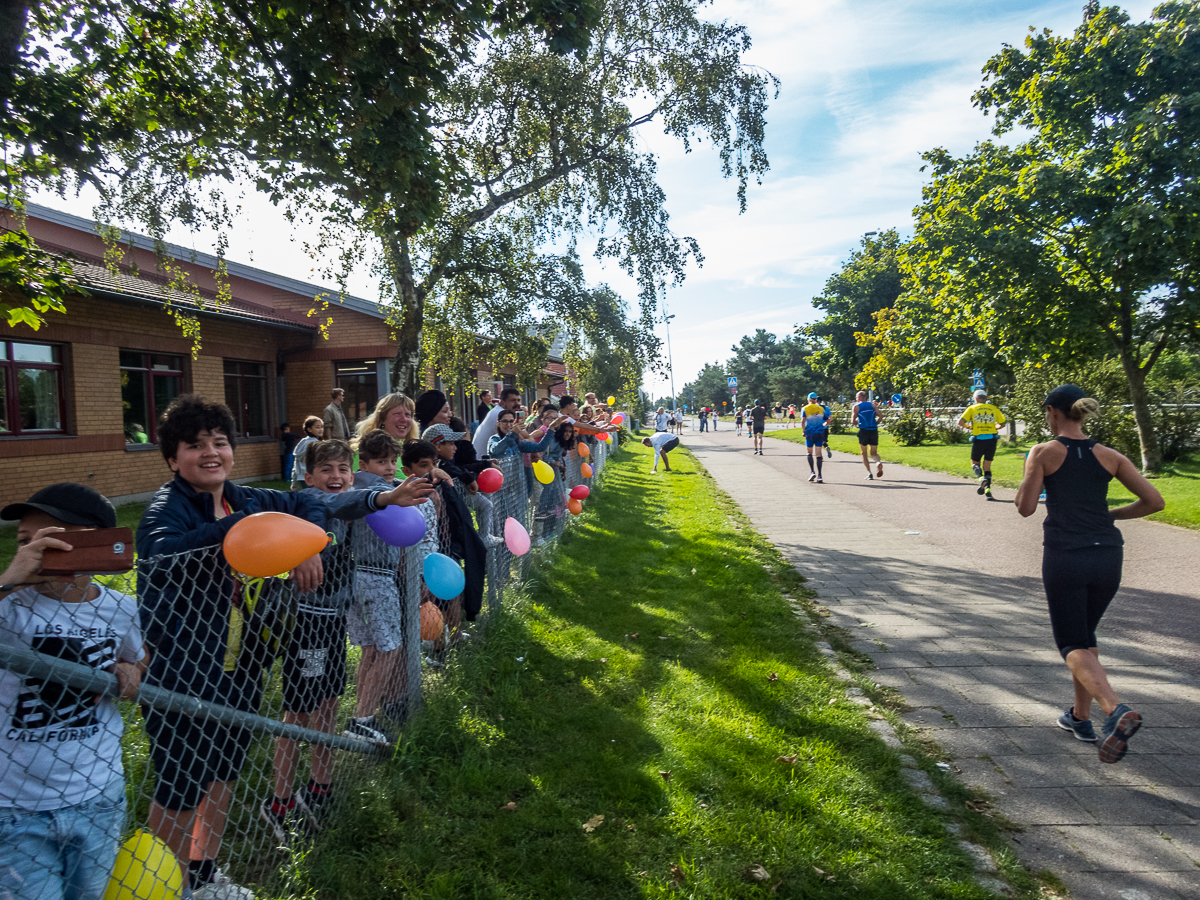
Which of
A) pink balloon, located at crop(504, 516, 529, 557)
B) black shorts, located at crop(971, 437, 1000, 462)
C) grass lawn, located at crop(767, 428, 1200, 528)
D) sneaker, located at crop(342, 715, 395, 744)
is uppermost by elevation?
black shorts, located at crop(971, 437, 1000, 462)

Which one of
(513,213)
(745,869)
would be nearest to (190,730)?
(745,869)

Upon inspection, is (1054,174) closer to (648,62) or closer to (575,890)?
(648,62)

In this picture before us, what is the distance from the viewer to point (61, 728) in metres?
1.97

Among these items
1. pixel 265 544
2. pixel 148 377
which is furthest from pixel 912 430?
pixel 265 544

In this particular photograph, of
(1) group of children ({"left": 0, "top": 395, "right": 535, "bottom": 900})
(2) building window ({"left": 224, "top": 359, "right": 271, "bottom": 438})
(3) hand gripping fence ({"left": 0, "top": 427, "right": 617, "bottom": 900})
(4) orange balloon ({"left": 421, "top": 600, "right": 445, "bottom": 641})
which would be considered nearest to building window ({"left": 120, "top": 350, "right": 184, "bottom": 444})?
(2) building window ({"left": 224, "top": 359, "right": 271, "bottom": 438})

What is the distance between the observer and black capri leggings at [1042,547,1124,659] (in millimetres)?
3855

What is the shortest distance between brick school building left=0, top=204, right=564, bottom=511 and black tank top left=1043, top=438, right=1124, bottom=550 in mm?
10314

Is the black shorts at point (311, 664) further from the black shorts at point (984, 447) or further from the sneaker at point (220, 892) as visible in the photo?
the black shorts at point (984, 447)

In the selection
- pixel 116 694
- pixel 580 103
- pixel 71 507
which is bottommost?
pixel 116 694

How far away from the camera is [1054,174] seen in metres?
12.9

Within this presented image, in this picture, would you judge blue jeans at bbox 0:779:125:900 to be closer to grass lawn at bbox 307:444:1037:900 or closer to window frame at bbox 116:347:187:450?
grass lawn at bbox 307:444:1037:900

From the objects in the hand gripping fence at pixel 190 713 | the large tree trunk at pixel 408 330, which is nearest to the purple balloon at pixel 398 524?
the hand gripping fence at pixel 190 713

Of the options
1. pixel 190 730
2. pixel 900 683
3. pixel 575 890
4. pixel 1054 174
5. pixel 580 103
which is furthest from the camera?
pixel 1054 174

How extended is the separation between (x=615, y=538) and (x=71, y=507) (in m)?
8.10
